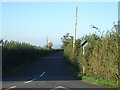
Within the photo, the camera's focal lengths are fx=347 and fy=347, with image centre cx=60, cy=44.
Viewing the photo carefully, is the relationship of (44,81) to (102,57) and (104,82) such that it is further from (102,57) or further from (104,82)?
(104,82)

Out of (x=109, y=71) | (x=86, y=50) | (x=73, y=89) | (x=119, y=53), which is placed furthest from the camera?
(x=86, y=50)

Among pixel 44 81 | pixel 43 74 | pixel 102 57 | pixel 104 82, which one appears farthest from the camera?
pixel 43 74

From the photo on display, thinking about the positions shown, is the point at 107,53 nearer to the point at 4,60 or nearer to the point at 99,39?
the point at 99,39

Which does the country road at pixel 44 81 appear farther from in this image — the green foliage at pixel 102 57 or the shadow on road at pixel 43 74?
the green foliage at pixel 102 57

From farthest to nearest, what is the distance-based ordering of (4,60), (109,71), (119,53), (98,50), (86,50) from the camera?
(4,60) → (86,50) → (98,50) → (109,71) → (119,53)

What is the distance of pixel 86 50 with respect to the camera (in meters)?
27.8

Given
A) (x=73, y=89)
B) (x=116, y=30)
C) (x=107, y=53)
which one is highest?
(x=116, y=30)

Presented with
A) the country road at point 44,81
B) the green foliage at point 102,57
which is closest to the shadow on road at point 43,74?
the country road at point 44,81

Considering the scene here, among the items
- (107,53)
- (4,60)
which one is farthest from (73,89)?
(4,60)

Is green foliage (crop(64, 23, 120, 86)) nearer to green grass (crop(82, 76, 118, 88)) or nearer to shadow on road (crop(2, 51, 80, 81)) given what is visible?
green grass (crop(82, 76, 118, 88))

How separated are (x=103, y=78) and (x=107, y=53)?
6.03 feet

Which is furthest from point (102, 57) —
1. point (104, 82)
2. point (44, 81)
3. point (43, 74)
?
point (43, 74)

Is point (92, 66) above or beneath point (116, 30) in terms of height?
beneath

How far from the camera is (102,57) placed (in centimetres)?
2323
